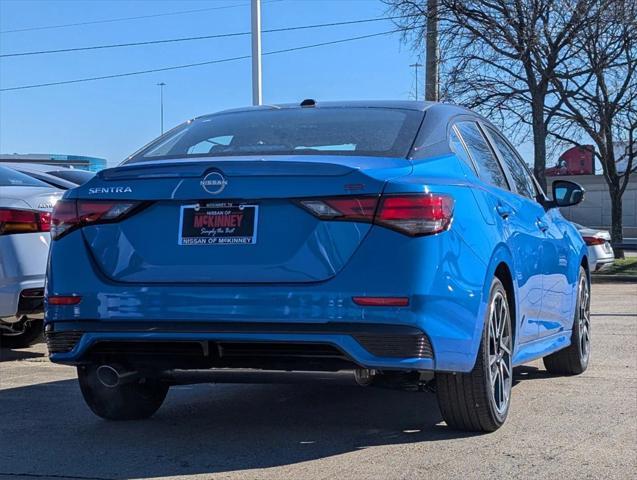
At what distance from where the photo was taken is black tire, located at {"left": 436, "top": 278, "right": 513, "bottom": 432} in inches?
180

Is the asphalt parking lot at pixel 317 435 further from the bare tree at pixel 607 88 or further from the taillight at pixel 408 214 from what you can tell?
the bare tree at pixel 607 88

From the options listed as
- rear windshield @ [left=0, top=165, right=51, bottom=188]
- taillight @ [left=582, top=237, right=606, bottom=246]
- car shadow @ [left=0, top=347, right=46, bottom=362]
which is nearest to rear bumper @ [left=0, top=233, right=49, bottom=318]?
rear windshield @ [left=0, top=165, right=51, bottom=188]

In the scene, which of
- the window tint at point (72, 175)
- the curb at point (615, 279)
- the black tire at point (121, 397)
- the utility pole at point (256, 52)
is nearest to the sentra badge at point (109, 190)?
the black tire at point (121, 397)

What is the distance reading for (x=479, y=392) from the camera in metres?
4.61

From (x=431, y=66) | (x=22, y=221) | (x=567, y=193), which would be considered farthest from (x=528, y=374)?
(x=431, y=66)

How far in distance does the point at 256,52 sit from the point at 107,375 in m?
14.6

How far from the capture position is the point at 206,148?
4.98m

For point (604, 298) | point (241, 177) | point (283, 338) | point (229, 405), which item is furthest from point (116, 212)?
point (604, 298)

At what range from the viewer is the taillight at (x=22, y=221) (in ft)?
23.3

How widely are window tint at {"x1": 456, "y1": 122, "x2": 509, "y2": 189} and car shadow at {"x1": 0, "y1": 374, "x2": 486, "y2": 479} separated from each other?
138 centimetres

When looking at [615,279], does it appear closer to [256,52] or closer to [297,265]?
[256,52]

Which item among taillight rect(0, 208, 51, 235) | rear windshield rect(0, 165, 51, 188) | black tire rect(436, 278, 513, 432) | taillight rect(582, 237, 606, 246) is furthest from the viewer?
taillight rect(582, 237, 606, 246)

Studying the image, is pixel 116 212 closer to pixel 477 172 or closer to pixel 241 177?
pixel 241 177

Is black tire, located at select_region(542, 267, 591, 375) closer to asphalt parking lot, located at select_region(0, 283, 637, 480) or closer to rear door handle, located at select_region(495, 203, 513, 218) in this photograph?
asphalt parking lot, located at select_region(0, 283, 637, 480)
